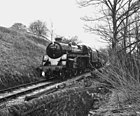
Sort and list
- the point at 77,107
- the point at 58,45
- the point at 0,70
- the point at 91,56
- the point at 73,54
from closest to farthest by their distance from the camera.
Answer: the point at 77,107, the point at 0,70, the point at 58,45, the point at 73,54, the point at 91,56

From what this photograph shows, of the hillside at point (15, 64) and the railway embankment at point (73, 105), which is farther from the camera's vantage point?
the hillside at point (15, 64)

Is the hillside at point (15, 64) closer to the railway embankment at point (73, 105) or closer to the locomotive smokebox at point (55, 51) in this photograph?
the locomotive smokebox at point (55, 51)

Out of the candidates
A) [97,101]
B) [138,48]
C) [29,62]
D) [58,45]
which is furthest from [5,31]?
[138,48]

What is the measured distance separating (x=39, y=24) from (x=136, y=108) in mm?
32130

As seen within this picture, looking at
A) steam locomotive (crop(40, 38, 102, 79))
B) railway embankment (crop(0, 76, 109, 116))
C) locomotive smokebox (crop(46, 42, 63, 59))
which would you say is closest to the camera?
railway embankment (crop(0, 76, 109, 116))

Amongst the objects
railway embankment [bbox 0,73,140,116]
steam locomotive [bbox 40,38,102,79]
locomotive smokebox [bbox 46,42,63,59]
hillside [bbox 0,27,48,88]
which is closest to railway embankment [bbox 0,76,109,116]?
railway embankment [bbox 0,73,140,116]

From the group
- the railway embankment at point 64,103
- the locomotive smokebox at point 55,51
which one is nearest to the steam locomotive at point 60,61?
the locomotive smokebox at point 55,51

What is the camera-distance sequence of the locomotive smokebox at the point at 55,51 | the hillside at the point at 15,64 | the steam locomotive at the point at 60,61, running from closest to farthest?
1. the hillside at the point at 15,64
2. the steam locomotive at the point at 60,61
3. the locomotive smokebox at the point at 55,51

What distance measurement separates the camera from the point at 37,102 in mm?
5918

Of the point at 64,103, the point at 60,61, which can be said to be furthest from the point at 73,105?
the point at 60,61

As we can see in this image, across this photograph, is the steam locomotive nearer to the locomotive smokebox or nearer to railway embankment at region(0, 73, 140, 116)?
the locomotive smokebox

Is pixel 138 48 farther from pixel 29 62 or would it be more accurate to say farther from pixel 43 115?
pixel 29 62

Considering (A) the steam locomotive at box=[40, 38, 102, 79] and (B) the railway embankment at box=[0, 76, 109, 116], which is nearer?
(B) the railway embankment at box=[0, 76, 109, 116]

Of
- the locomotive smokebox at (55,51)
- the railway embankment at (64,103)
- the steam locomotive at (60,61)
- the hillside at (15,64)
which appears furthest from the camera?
the locomotive smokebox at (55,51)
